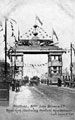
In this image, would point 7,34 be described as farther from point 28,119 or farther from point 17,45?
point 28,119

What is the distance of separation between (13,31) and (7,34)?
0.29 meters

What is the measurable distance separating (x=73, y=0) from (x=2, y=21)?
5.14 feet

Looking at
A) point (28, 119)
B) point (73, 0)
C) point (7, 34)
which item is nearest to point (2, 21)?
point (7, 34)

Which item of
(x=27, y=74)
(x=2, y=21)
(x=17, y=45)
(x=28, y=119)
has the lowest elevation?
(x=28, y=119)

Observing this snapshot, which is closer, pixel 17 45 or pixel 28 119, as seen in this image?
pixel 28 119

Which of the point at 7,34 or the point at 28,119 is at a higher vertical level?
the point at 7,34

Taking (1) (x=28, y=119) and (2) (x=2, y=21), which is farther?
(2) (x=2, y=21)

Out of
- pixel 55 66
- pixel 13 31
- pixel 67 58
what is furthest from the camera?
pixel 55 66

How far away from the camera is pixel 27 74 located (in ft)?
28.4

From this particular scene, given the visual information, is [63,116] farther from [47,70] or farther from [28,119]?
[47,70]

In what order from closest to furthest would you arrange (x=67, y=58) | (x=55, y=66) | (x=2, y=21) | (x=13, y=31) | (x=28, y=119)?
(x=28, y=119) → (x=2, y=21) → (x=13, y=31) → (x=67, y=58) → (x=55, y=66)

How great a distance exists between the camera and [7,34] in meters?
7.91

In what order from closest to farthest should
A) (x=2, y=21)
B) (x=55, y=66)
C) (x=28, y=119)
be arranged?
(x=28, y=119), (x=2, y=21), (x=55, y=66)

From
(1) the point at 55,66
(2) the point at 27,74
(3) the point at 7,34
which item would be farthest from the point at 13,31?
(1) the point at 55,66
